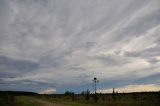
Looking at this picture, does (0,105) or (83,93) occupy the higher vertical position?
(83,93)

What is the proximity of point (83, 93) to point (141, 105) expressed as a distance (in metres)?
39.9

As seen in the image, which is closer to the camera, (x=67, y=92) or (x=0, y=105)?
(x=0, y=105)

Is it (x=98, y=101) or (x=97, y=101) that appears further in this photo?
(x=98, y=101)

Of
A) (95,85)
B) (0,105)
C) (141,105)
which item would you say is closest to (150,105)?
(141,105)

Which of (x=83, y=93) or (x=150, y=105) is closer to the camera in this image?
(x=150, y=105)

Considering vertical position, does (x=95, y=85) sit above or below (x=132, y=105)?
above

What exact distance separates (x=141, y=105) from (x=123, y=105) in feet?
9.79

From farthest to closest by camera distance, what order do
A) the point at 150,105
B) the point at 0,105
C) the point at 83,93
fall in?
1. the point at 83,93
2. the point at 150,105
3. the point at 0,105

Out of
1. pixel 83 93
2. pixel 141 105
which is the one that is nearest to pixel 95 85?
pixel 83 93

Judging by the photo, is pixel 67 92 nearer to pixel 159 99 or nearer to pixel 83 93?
pixel 83 93

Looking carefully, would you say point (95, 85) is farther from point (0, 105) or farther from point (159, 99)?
point (0, 105)

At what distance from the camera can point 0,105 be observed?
4103cm

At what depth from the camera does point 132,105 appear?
159 ft

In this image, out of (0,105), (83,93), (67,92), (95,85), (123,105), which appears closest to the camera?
(0,105)
